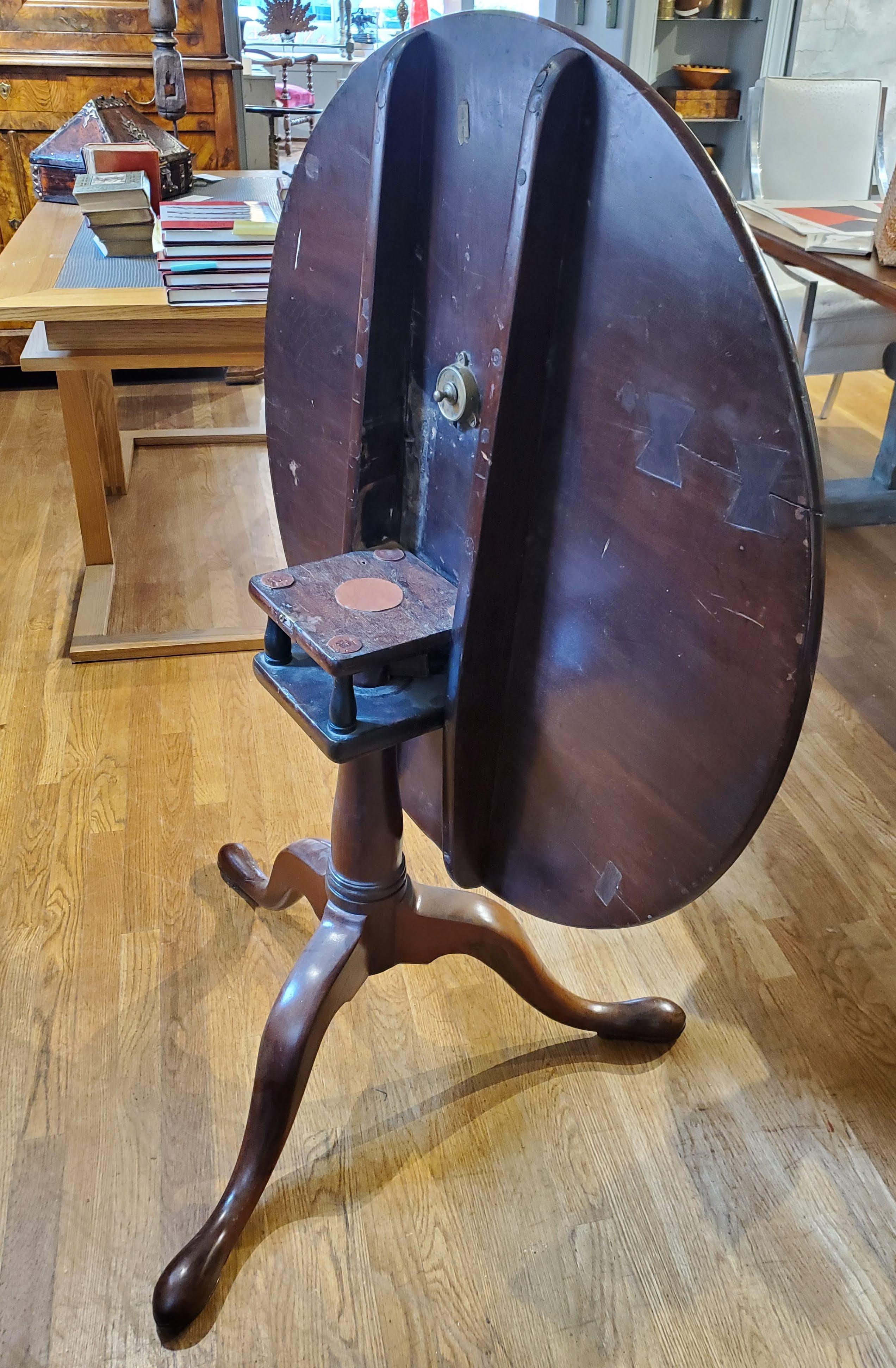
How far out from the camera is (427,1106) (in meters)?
1.27

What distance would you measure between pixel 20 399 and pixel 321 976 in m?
2.72

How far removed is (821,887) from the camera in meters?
1.61

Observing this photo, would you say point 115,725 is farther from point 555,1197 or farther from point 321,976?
point 555,1197

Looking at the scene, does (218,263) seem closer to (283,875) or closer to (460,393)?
(283,875)

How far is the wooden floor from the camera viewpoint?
107cm

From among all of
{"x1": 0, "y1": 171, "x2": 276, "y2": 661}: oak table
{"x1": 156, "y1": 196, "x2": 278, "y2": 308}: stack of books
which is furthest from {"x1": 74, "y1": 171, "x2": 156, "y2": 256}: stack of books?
{"x1": 156, "y1": 196, "x2": 278, "y2": 308}: stack of books

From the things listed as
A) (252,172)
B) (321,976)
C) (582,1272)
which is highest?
(252,172)

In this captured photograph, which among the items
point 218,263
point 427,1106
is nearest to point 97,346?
point 218,263

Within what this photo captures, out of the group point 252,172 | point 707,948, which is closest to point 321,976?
point 707,948

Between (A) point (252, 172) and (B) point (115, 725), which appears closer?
(B) point (115, 725)

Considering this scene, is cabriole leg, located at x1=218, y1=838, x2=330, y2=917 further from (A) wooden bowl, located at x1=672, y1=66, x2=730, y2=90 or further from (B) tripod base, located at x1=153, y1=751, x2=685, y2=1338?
(A) wooden bowl, located at x1=672, y1=66, x2=730, y2=90

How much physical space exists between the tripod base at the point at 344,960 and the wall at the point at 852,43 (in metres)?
4.39

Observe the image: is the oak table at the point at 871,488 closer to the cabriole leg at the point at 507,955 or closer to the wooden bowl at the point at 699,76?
the cabriole leg at the point at 507,955

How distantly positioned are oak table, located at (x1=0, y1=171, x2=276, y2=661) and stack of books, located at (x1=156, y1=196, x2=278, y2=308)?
2 cm
